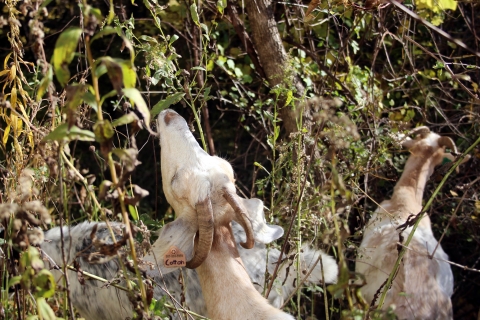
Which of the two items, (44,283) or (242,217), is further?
(242,217)

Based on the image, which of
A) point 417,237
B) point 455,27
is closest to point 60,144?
point 417,237

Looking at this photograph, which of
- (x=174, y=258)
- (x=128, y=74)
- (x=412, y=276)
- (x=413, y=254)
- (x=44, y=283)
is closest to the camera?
(x=128, y=74)

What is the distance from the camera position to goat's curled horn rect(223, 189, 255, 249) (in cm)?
289

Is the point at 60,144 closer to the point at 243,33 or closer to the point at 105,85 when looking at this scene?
the point at 243,33

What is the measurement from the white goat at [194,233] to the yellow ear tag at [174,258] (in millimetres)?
44

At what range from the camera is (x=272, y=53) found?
4629 mm

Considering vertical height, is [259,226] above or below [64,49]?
below

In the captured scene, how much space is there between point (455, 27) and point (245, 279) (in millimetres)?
4226

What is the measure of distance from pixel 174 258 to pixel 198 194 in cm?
37

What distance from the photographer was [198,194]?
308 cm

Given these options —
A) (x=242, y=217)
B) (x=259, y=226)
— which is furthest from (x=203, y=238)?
(x=259, y=226)

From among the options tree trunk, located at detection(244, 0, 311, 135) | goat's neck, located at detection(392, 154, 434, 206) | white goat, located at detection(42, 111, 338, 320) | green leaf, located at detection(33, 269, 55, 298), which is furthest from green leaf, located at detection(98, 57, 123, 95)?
goat's neck, located at detection(392, 154, 434, 206)

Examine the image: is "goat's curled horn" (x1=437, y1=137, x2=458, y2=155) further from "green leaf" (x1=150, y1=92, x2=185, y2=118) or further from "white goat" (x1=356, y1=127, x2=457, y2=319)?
"green leaf" (x1=150, y1=92, x2=185, y2=118)

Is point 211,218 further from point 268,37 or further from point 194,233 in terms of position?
point 268,37
